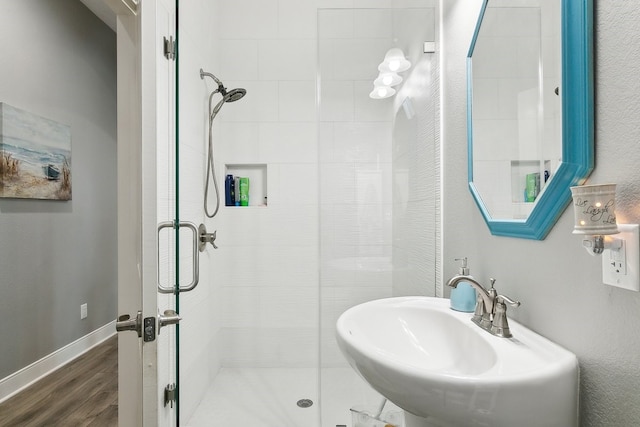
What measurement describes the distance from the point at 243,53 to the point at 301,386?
233 centimetres

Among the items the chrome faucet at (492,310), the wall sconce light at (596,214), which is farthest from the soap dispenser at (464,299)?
the wall sconce light at (596,214)

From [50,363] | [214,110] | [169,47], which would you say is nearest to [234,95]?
[214,110]

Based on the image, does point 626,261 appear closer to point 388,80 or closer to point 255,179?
point 388,80

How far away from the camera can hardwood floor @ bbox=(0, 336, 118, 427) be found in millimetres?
1750

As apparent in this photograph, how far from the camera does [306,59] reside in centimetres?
236

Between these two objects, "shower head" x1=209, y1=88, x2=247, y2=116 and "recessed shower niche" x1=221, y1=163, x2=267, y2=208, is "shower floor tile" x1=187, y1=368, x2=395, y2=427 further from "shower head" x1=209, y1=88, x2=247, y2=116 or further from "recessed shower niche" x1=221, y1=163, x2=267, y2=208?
"shower head" x1=209, y1=88, x2=247, y2=116

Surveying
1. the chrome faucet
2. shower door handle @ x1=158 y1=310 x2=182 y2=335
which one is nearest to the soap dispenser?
the chrome faucet

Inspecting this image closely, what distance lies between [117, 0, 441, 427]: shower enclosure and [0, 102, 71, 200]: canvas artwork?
3.66ft

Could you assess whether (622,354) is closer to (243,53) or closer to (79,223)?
(243,53)

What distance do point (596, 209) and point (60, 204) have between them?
2.97 metres

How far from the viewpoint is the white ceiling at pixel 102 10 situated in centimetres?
244

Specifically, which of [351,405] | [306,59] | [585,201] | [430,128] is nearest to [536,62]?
[585,201]

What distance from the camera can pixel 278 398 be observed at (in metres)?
1.99

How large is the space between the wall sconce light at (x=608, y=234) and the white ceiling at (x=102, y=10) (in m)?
3.12
